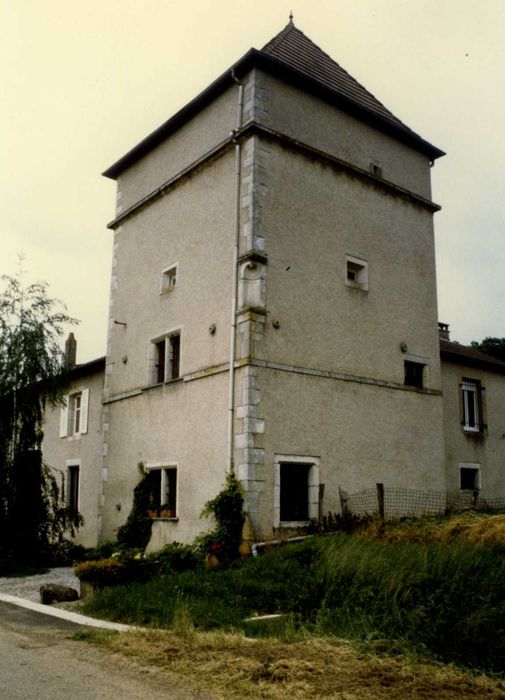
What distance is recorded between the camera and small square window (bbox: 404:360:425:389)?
1572 centimetres

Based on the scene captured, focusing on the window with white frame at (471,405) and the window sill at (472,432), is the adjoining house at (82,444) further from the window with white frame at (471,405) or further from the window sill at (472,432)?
the window with white frame at (471,405)

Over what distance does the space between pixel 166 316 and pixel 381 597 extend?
29.6 ft

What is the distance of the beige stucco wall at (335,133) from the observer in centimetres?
1415

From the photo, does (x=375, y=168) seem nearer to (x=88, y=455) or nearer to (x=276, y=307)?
(x=276, y=307)

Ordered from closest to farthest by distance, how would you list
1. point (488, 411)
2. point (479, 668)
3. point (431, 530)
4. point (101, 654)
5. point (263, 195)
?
point (479, 668), point (101, 654), point (431, 530), point (263, 195), point (488, 411)

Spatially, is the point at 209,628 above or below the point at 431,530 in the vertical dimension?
below

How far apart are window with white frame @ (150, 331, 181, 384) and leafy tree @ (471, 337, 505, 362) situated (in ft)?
90.3

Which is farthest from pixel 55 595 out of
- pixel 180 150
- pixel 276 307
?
pixel 180 150

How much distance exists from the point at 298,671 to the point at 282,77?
12136mm

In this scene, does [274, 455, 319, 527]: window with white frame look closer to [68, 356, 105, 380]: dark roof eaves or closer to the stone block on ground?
the stone block on ground

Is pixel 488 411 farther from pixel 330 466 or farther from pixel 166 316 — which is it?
pixel 166 316

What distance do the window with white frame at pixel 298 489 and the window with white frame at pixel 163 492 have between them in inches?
Answer: 93.2

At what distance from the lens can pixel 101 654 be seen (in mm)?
6547

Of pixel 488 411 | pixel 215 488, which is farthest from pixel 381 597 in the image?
pixel 488 411
